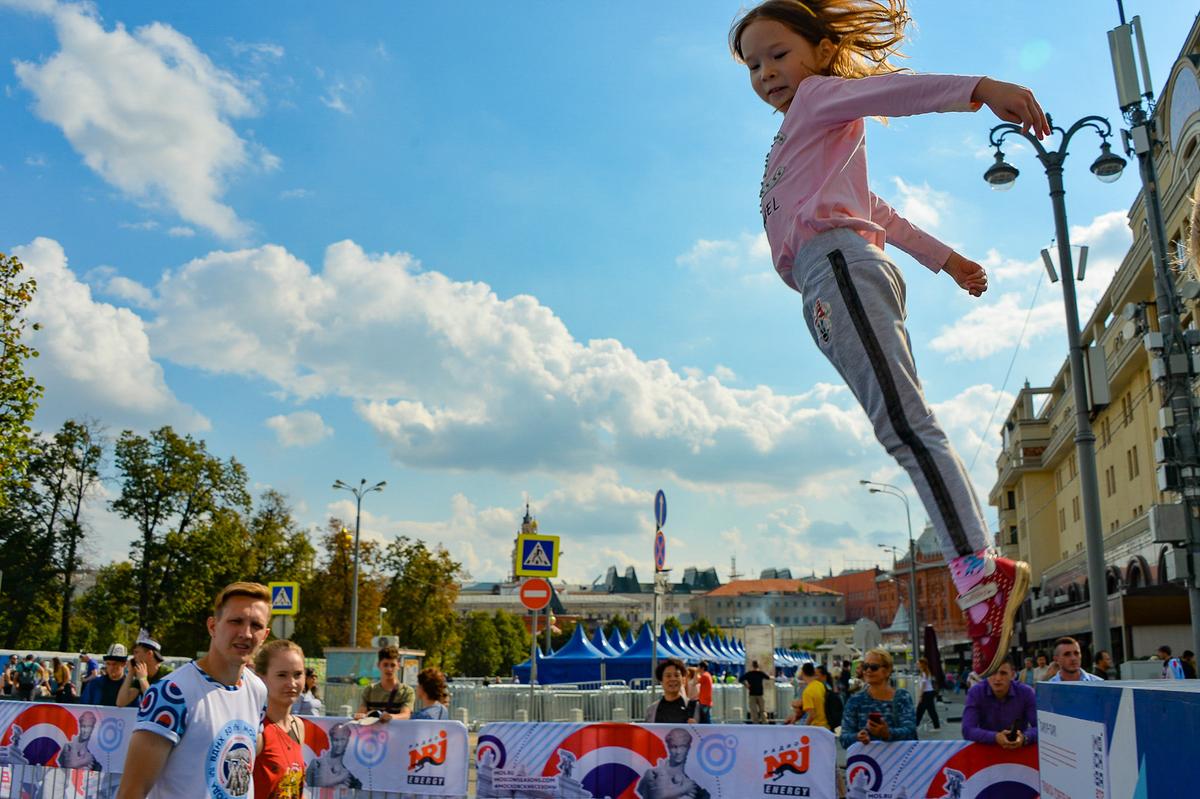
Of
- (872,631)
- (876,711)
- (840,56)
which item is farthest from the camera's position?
(872,631)

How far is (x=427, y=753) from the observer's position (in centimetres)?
874

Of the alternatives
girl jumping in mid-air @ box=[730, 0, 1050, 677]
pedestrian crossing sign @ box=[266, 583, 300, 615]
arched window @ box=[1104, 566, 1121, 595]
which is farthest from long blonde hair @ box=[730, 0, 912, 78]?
arched window @ box=[1104, 566, 1121, 595]

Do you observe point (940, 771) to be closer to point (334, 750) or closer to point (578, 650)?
point (334, 750)

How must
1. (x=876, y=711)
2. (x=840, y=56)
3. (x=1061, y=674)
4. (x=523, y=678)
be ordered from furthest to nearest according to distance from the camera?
(x=523, y=678) → (x=1061, y=674) → (x=876, y=711) → (x=840, y=56)

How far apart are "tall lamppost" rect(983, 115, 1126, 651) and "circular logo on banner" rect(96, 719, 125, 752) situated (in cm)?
1118

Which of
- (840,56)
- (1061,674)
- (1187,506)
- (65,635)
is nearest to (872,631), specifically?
(1187,506)

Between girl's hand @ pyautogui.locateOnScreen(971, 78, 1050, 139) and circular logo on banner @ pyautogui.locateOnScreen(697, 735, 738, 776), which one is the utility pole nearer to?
circular logo on banner @ pyautogui.locateOnScreen(697, 735, 738, 776)

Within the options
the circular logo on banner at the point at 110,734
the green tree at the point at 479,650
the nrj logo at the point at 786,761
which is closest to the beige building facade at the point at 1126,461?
the nrj logo at the point at 786,761

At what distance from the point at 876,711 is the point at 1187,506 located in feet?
27.1

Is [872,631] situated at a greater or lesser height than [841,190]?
lesser

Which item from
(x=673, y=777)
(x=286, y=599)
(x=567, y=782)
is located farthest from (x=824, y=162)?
(x=286, y=599)

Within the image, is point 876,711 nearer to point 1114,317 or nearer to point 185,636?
point 1114,317

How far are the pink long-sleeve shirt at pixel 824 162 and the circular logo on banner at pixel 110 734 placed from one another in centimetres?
908

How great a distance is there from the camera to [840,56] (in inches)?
132
